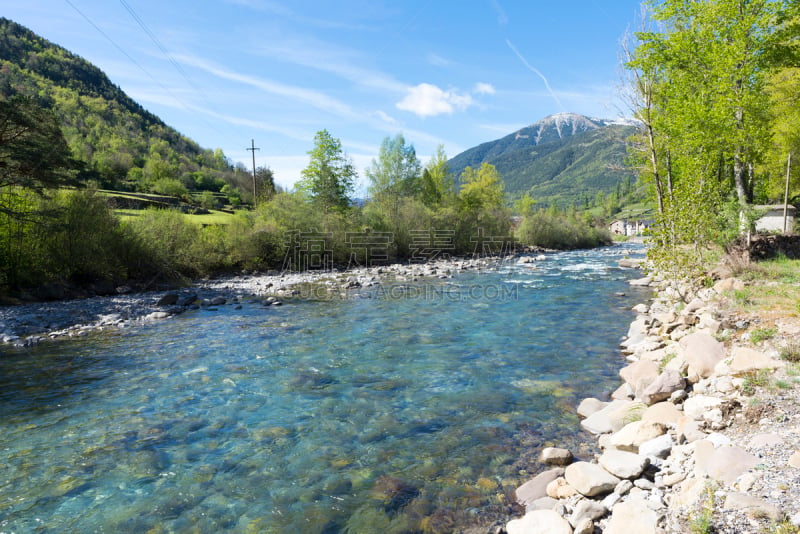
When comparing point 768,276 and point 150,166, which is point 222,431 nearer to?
point 768,276

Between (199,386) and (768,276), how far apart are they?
1485 centimetres

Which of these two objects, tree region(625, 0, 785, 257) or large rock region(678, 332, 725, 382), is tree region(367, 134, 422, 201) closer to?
tree region(625, 0, 785, 257)

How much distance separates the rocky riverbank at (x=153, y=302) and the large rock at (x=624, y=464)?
46.7ft

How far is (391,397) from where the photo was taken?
7488mm

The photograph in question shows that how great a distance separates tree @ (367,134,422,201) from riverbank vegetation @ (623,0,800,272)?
25.3 meters

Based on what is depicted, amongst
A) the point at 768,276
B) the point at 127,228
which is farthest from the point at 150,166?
the point at 768,276

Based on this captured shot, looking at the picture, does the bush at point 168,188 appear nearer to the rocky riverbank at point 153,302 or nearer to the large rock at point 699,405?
the rocky riverbank at point 153,302

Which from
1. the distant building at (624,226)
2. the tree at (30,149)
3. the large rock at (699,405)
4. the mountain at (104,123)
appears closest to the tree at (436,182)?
the tree at (30,149)

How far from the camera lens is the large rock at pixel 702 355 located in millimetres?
6297

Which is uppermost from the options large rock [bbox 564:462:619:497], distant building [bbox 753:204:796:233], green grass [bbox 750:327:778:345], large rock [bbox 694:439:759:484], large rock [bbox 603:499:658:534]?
distant building [bbox 753:204:796:233]

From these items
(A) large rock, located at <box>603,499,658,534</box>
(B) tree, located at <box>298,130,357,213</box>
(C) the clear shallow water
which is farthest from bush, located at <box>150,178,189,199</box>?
(A) large rock, located at <box>603,499,658,534</box>

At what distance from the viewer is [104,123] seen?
106 m

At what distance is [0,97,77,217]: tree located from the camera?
1354cm

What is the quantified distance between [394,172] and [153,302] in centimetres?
2977
